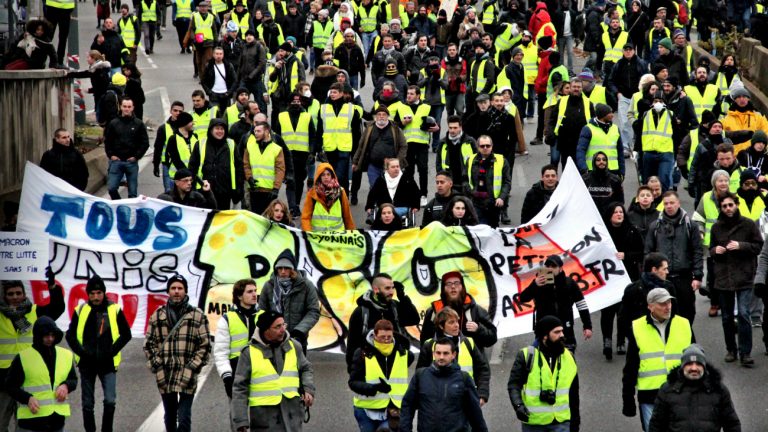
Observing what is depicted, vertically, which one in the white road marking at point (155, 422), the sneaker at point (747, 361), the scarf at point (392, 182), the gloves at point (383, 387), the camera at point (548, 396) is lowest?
the white road marking at point (155, 422)

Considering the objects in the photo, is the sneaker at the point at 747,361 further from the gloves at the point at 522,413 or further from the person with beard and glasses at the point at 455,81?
the person with beard and glasses at the point at 455,81

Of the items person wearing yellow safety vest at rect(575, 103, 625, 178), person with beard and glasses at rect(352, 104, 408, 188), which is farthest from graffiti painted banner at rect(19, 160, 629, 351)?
person with beard and glasses at rect(352, 104, 408, 188)

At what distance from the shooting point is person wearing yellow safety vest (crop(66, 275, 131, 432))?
1297cm

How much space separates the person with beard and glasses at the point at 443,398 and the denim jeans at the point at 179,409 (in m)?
2.22

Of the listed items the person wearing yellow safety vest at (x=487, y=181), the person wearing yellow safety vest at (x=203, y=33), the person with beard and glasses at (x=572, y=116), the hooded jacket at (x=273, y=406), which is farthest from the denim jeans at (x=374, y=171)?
the person wearing yellow safety vest at (x=203, y=33)

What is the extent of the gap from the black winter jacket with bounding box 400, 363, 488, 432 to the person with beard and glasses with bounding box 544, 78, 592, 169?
10.3 meters

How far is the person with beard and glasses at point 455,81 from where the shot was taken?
25.4 meters

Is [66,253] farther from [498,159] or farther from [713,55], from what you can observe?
[713,55]

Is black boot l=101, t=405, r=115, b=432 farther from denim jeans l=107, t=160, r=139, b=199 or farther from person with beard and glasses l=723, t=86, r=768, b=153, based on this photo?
person with beard and glasses l=723, t=86, r=768, b=153

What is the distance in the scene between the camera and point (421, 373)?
1110 cm

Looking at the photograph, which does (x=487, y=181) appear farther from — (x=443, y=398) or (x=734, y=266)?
(x=443, y=398)

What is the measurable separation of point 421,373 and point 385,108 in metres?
9.41

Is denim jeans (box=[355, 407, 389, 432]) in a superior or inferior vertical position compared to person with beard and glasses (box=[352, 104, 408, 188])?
inferior

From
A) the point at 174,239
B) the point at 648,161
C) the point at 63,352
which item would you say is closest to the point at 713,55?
the point at 648,161
